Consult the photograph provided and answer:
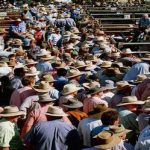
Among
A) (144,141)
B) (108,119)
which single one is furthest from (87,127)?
(144,141)

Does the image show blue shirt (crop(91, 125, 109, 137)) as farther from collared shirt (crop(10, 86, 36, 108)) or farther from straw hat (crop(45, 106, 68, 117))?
collared shirt (crop(10, 86, 36, 108))

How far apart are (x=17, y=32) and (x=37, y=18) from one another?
17.8 ft

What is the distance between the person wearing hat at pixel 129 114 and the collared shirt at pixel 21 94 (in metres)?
2.22

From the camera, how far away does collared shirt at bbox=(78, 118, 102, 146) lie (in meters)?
8.50

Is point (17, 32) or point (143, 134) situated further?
point (17, 32)

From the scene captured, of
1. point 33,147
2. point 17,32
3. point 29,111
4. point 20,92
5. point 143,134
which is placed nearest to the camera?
point 143,134

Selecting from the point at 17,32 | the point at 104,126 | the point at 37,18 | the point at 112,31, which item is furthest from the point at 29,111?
the point at 112,31

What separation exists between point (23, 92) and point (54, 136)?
3022 mm

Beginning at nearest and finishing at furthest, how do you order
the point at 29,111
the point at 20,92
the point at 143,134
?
1. the point at 143,134
2. the point at 29,111
3. the point at 20,92

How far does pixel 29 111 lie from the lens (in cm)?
944

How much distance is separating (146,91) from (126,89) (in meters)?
0.38

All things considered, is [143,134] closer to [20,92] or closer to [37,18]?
[20,92]

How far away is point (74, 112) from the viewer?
9.36 metres

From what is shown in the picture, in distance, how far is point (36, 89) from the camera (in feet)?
34.9
